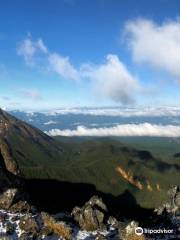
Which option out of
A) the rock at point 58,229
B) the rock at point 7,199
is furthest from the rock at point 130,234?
the rock at point 7,199

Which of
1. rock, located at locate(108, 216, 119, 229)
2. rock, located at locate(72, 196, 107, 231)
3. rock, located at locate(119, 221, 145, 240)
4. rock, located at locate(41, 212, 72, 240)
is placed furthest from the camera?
rock, located at locate(108, 216, 119, 229)

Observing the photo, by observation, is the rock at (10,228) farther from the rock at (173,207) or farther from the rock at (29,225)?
the rock at (173,207)

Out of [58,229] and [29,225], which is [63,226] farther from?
[29,225]

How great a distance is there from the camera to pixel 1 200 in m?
116

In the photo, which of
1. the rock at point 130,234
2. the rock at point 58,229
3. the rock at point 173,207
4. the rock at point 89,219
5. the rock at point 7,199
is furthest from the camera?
the rock at point 173,207

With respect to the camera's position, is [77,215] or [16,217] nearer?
[16,217]

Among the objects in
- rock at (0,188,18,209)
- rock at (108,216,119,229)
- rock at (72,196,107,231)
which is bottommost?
rock at (108,216,119,229)

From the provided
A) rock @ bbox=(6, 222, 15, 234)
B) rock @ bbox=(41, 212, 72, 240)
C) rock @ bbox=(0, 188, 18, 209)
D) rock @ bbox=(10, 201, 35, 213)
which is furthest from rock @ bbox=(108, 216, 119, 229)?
rock @ bbox=(0, 188, 18, 209)

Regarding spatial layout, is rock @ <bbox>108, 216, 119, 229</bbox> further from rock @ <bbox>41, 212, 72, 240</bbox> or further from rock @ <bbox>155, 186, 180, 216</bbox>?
rock @ <bbox>155, 186, 180, 216</bbox>

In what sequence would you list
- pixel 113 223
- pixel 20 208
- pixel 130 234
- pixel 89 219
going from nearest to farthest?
pixel 130 234, pixel 89 219, pixel 113 223, pixel 20 208

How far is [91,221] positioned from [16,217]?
1833cm

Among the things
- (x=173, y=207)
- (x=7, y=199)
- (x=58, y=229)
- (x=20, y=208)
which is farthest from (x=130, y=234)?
(x=173, y=207)

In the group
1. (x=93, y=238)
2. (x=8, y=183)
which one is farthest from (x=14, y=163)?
(x=93, y=238)

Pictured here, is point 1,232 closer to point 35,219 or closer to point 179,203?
point 35,219
